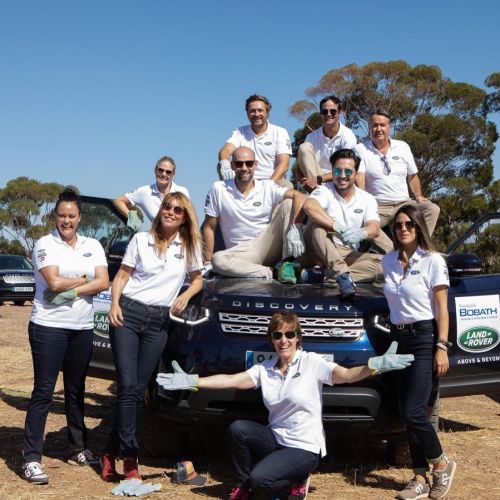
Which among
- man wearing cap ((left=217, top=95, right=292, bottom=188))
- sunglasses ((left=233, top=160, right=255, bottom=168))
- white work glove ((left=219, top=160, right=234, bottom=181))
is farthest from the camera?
man wearing cap ((left=217, top=95, right=292, bottom=188))

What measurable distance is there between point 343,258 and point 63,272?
76.3 inches

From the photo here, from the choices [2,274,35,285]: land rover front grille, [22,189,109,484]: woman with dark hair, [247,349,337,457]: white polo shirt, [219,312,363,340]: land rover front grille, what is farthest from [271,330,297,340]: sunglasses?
[2,274,35,285]: land rover front grille

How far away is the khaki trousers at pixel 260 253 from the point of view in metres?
5.39

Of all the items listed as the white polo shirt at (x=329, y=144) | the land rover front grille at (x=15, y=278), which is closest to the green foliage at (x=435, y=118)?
the land rover front grille at (x=15, y=278)

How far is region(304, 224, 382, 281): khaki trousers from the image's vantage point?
17.0 feet

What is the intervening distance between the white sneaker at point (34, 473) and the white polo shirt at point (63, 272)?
84 centimetres

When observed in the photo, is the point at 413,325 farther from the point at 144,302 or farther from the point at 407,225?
the point at 144,302

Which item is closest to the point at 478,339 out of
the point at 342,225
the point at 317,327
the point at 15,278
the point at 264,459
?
the point at 317,327

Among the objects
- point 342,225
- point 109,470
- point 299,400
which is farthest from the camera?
point 342,225

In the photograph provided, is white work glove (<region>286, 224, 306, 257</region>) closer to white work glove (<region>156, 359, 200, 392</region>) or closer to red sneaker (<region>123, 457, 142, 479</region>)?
white work glove (<region>156, 359, 200, 392</region>)

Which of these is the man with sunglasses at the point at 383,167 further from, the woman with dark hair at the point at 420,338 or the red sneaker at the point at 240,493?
the red sneaker at the point at 240,493

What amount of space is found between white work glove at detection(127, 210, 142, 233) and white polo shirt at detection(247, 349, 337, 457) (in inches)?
102

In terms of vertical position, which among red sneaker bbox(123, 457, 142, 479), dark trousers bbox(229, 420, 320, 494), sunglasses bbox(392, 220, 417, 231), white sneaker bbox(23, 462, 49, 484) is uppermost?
sunglasses bbox(392, 220, 417, 231)

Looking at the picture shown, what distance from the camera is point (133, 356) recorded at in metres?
4.49
